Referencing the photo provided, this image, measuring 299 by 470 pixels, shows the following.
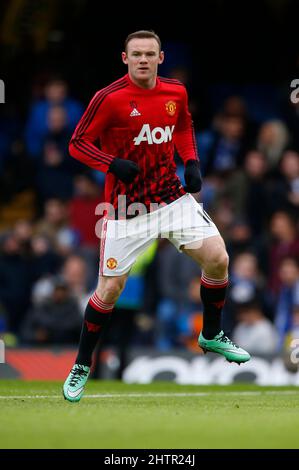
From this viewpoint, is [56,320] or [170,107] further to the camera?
[56,320]

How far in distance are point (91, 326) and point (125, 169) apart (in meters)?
1.21


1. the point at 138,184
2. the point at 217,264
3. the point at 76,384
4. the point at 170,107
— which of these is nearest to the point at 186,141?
the point at 170,107

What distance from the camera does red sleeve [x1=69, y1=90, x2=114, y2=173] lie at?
8500 millimetres

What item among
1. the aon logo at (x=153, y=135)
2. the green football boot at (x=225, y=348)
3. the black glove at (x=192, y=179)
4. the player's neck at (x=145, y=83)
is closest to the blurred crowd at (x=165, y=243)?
the green football boot at (x=225, y=348)

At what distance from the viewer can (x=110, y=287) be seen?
8.66 m

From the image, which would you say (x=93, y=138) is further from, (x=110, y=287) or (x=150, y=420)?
(x=150, y=420)

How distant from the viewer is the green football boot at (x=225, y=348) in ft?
29.2

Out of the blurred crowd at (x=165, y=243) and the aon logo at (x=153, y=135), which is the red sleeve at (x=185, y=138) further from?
the blurred crowd at (x=165, y=243)

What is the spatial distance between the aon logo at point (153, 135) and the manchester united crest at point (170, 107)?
0.11m

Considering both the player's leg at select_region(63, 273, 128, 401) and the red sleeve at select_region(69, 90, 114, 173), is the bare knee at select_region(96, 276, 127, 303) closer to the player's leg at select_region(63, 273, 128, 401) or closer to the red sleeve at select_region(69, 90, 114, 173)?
the player's leg at select_region(63, 273, 128, 401)

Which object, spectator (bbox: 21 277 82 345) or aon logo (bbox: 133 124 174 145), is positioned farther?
spectator (bbox: 21 277 82 345)

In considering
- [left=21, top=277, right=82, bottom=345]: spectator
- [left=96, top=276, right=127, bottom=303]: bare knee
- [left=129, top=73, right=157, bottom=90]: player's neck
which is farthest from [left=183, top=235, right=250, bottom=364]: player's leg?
[left=21, top=277, right=82, bottom=345]: spectator
